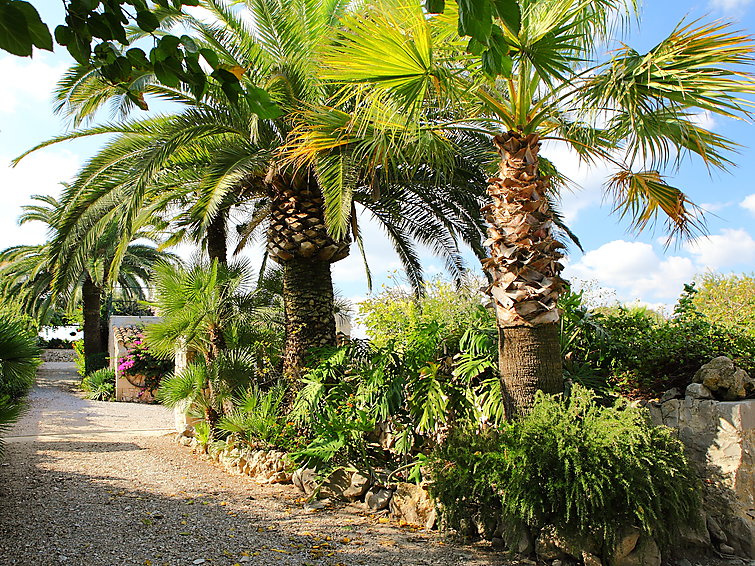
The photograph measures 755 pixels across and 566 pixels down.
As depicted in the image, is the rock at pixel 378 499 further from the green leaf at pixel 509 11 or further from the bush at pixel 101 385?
the bush at pixel 101 385

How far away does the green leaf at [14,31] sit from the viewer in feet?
6.02

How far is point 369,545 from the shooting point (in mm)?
5016

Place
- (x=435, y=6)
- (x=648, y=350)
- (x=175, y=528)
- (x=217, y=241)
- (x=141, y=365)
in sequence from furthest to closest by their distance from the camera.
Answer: (x=141, y=365) < (x=217, y=241) < (x=648, y=350) < (x=175, y=528) < (x=435, y=6)

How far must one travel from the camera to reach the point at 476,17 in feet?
6.71

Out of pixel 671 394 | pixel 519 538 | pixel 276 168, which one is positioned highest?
pixel 276 168

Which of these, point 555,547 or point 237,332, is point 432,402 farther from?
point 237,332

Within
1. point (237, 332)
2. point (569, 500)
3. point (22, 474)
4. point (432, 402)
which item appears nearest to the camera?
point (569, 500)

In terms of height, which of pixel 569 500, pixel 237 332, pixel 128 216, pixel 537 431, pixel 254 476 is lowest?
pixel 254 476

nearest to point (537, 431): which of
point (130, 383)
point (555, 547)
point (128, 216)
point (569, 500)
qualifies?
point (569, 500)

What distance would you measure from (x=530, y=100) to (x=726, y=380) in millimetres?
3130

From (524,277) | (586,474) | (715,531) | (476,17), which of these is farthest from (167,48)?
(715,531)

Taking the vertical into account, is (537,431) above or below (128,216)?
below

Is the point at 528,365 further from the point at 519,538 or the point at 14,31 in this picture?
the point at 14,31

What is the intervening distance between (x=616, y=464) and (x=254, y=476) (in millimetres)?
4666
